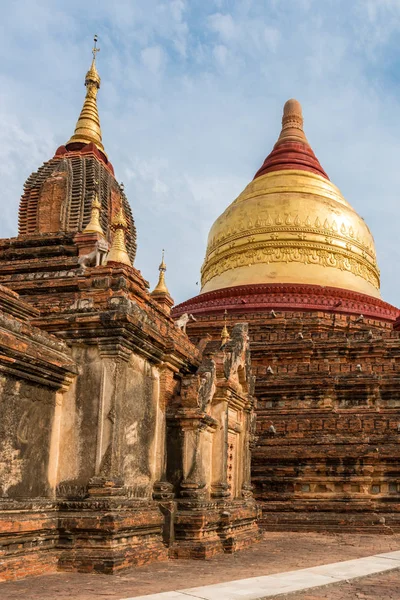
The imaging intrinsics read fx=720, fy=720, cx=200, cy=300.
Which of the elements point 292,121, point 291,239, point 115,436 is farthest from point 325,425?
point 292,121

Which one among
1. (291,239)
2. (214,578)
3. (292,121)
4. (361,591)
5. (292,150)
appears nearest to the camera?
(361,591)

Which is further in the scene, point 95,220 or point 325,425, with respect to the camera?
point 325,425

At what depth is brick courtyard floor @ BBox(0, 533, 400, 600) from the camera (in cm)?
731

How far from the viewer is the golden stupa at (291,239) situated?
88.3 ft

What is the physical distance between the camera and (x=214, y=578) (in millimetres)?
8688

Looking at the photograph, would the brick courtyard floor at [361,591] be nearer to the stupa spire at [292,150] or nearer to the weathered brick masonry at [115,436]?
the weathered brick masonry at [115,436]

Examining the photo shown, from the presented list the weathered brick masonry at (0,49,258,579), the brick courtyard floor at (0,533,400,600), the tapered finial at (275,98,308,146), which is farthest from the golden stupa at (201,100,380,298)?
the brick courtyard floor at (0,533,400,600)

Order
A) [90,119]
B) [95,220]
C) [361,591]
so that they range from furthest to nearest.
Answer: [90,119] → [95,220] → [361,591]

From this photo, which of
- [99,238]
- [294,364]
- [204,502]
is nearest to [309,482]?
[294,364]

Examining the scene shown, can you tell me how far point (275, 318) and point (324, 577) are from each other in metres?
15.0

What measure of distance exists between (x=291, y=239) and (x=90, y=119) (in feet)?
29.7

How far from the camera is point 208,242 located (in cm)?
3056

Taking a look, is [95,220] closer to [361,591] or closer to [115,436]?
[115,436]

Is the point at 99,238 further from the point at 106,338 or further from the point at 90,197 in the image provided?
the point at 106,338
